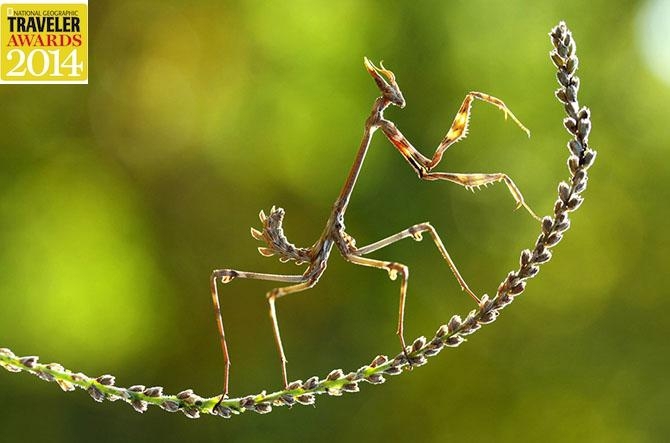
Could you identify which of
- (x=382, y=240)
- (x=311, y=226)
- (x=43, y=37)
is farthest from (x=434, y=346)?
(x=311, y=226)

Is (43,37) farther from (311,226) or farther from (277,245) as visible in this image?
(311,226)

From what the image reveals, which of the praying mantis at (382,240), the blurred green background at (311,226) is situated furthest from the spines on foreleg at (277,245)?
the blurred green background at (311,226)

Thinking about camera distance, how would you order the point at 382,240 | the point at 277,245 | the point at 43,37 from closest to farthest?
the point at 382,240 → the point at 277,245 → the point at 43,37

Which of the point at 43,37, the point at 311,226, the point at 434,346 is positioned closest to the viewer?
the point at 434,346

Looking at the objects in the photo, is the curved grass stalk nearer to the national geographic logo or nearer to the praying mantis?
the praying mantis

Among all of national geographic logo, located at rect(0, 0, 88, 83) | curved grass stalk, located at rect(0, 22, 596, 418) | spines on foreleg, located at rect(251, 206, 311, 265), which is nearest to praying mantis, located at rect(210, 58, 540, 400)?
spines on foreleg, located at rect(251, 206, 311, 265)

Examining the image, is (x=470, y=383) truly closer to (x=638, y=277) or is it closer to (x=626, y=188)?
(x=638, y=277)

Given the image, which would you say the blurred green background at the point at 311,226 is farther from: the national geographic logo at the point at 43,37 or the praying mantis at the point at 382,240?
the praying mantis at the point at 382,240
